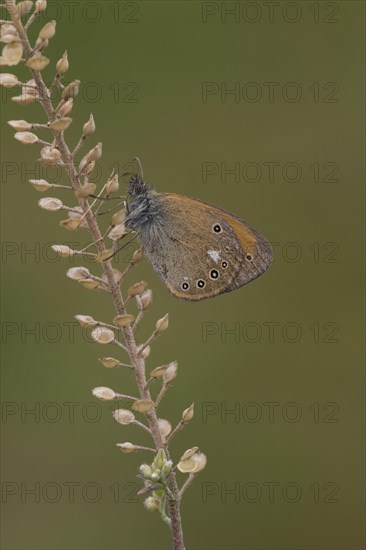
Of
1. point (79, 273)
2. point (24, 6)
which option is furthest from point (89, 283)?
point (24, 6)

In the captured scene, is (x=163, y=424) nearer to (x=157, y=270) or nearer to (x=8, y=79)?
(x=8, y=79)

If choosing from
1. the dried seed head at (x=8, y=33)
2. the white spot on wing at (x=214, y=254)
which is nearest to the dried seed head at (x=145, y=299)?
the dried seed head at (x=8, y=33)

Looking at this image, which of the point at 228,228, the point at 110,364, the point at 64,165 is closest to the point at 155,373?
the point at 110,364

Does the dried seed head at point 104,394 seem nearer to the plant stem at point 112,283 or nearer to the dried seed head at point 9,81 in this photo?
the plant stem at point 112,283

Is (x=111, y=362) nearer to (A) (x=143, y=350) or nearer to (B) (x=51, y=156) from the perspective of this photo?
(A) (x=143, y=350)

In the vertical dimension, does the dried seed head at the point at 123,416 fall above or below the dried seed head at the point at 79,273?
below

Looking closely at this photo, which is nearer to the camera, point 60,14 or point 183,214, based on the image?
point 183,214

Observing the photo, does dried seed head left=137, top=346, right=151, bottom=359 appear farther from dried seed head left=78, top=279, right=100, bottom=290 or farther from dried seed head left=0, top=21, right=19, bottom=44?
dried seed head left=0, top=21, right=19, bottom=44
